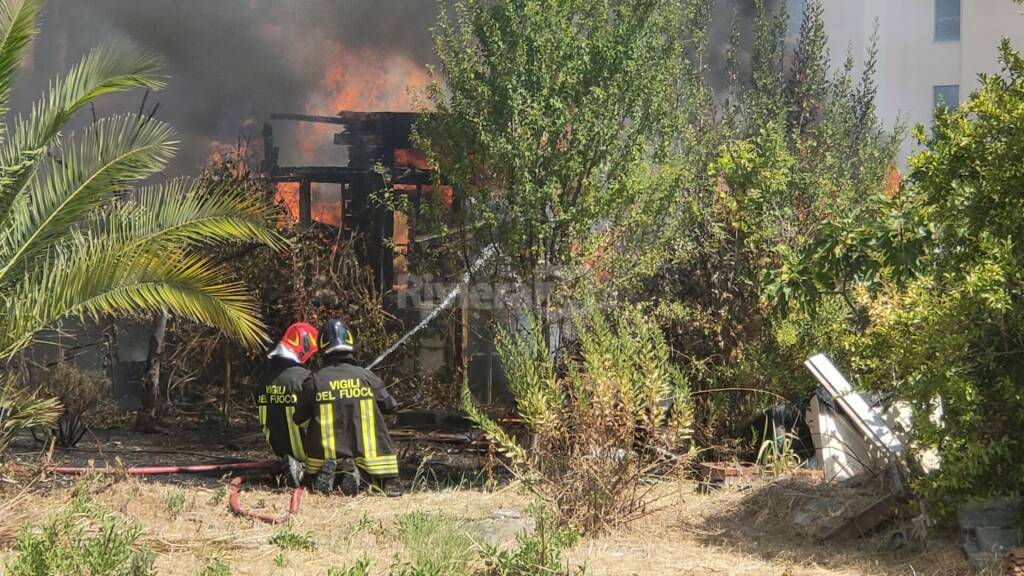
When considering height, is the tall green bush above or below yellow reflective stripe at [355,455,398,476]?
above

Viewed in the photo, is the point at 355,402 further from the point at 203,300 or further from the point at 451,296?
the point at 451,296

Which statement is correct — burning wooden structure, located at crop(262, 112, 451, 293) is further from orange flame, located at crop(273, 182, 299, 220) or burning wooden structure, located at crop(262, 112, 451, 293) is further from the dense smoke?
the dense smoke

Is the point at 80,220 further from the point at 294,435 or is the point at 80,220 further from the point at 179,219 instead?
the point at 294,435

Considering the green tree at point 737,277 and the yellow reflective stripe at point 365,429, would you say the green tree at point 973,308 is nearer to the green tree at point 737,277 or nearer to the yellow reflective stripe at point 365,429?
the green tree at point 737,277

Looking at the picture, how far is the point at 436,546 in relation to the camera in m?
6.34

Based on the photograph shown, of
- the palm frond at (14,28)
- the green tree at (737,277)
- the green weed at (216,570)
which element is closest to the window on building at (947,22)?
the green tree at (737,277)

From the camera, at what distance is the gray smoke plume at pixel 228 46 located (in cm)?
1698

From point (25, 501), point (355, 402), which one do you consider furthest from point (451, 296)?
point (25, 501)

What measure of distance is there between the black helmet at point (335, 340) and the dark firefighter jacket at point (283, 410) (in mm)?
288

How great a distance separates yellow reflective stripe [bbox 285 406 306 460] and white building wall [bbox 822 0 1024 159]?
54.2 ft

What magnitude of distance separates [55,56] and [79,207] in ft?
32.1

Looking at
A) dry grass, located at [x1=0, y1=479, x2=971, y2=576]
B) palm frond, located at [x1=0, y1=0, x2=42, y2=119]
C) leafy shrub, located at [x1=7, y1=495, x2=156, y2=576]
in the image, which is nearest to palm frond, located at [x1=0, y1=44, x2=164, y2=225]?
palm frond, located at [x1=0, y1=0, x2=42, y2=119]

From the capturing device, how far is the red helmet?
10.1 metres

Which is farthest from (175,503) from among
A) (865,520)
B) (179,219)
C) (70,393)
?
(70,393)
